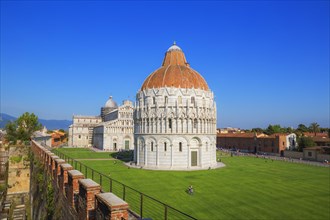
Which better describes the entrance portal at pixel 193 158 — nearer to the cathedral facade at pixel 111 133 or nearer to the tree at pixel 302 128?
the cathedral facade at pixel 111 133

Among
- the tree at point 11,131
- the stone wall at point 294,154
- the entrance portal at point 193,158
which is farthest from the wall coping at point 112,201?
the stone wall at point 294,154

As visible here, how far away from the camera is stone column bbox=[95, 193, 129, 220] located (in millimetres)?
7438

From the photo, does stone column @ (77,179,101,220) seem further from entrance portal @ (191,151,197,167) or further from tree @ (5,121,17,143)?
tree @ (5,121,17,143)

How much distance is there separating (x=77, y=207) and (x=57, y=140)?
362 feet

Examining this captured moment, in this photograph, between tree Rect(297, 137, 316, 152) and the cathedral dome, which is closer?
tree Rect(297, 137, 316, 152)

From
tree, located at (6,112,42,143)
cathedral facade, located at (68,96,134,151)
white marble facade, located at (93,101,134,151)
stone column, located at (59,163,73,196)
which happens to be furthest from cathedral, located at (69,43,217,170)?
cathedral facade, located at (68,96,134,151)

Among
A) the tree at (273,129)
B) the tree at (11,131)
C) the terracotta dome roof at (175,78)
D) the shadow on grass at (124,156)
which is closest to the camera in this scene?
the terracotta dome roof at (175,78)

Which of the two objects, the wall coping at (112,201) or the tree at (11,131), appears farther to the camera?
the tree at (11,131)

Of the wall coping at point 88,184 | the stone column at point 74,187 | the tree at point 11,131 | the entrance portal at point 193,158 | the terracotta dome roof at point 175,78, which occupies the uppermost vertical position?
the terracotta dome roof at point 175,78

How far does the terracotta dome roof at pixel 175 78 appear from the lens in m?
45.8

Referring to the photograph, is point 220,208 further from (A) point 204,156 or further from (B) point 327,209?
(A) point 204,156

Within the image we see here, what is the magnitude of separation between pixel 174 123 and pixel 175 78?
25.1ft

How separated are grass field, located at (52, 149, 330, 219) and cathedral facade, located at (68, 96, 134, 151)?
161 ft

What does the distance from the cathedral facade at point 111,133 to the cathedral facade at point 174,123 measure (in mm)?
37033
